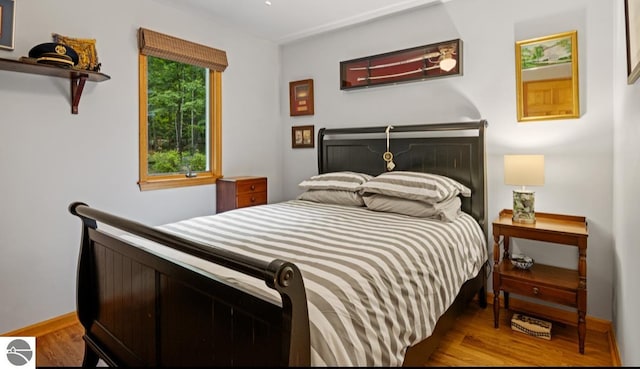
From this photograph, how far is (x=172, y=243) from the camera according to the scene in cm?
120

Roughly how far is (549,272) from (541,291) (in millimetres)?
249

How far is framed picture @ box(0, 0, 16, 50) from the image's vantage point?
2.10 metres

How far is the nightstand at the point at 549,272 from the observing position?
2.09 m

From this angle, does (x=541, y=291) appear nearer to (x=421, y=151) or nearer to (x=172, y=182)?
(x=421, y=151)

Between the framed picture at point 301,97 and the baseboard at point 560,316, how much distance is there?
101 inches

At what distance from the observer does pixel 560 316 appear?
2514 millimetres

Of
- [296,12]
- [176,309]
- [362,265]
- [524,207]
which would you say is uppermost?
[296,12]

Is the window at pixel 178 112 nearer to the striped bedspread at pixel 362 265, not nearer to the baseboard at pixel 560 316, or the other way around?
the striped bedspread at pixel 362 265

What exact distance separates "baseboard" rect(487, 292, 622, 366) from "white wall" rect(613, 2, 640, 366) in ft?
0.53

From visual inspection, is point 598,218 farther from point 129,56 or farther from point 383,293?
point 129,56

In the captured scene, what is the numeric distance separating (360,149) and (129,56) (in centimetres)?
210

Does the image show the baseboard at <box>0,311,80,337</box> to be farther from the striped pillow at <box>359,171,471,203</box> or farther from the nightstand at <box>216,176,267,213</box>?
the striped pillow at <box>359,171,471,203</box>

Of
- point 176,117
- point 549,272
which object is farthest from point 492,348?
point 176,117

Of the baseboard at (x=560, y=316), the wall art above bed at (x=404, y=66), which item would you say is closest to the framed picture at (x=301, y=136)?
the wall art above bed at (x=404, y=66)
